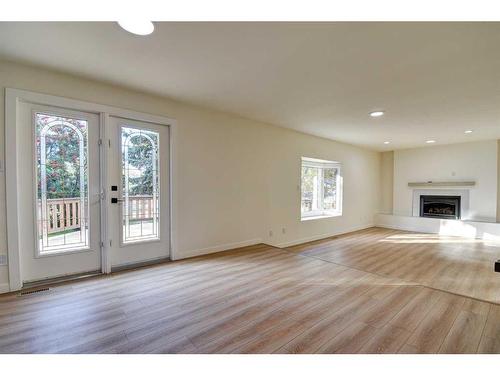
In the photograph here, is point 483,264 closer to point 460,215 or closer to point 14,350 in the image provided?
point 460,215

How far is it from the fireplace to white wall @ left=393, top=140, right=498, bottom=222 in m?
0.29

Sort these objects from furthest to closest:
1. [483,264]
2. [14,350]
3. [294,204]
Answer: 1. [294,204]
2. [483,264]
3. [14,350]

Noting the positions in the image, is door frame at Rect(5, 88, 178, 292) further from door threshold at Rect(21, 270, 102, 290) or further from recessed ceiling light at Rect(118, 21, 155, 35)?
recessed ceiling light at Rect(118, 21, 155, 35)

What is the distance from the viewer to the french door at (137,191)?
9.56ft

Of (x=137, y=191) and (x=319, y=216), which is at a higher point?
(x=137, y=191)

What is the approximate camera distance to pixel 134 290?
238 centimetres

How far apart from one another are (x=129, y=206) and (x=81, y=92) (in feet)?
4.53

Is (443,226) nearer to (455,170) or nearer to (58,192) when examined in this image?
(455,170)

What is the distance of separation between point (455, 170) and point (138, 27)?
747 centimetres

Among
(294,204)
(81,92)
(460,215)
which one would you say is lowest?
(460,215)

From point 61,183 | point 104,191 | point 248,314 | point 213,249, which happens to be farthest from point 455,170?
point 61,183

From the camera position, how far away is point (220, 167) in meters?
3.75

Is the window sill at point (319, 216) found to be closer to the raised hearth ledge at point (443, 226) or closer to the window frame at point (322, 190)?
the window frame at point (322, 190)
